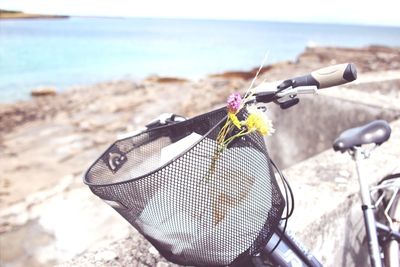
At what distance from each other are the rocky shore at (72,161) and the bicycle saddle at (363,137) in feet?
1.74

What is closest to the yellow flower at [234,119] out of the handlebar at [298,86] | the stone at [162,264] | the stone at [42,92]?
the handlebar at [298,86]

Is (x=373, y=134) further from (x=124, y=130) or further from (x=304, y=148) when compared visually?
(x=124, y=130)

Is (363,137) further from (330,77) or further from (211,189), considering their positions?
(211,189)

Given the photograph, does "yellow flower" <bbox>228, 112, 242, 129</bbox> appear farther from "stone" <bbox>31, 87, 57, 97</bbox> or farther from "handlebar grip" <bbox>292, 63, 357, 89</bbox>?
"stone" <bbox>31, 87, 57, 97</bbox>

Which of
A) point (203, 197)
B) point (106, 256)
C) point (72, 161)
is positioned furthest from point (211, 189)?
point (72, 161)

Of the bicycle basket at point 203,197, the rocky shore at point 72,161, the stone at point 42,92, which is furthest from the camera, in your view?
the stone at point 42,92

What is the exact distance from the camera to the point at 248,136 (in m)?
1.07

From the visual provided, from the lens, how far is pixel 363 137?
1.87 m

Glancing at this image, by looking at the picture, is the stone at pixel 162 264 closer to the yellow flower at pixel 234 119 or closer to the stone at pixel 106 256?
the stone at pixel 106 256

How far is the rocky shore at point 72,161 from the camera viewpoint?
191 inches

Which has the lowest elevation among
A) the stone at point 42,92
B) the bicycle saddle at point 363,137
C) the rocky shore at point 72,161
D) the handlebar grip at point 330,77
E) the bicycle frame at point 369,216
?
the stone at point 42,92

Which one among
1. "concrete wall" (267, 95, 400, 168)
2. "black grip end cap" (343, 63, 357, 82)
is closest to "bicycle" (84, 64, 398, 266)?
"black grip end cap" (343, 63, 357, 82)

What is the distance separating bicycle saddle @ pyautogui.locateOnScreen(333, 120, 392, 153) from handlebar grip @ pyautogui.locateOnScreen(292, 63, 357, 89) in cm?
84

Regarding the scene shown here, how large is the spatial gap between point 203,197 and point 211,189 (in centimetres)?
3
